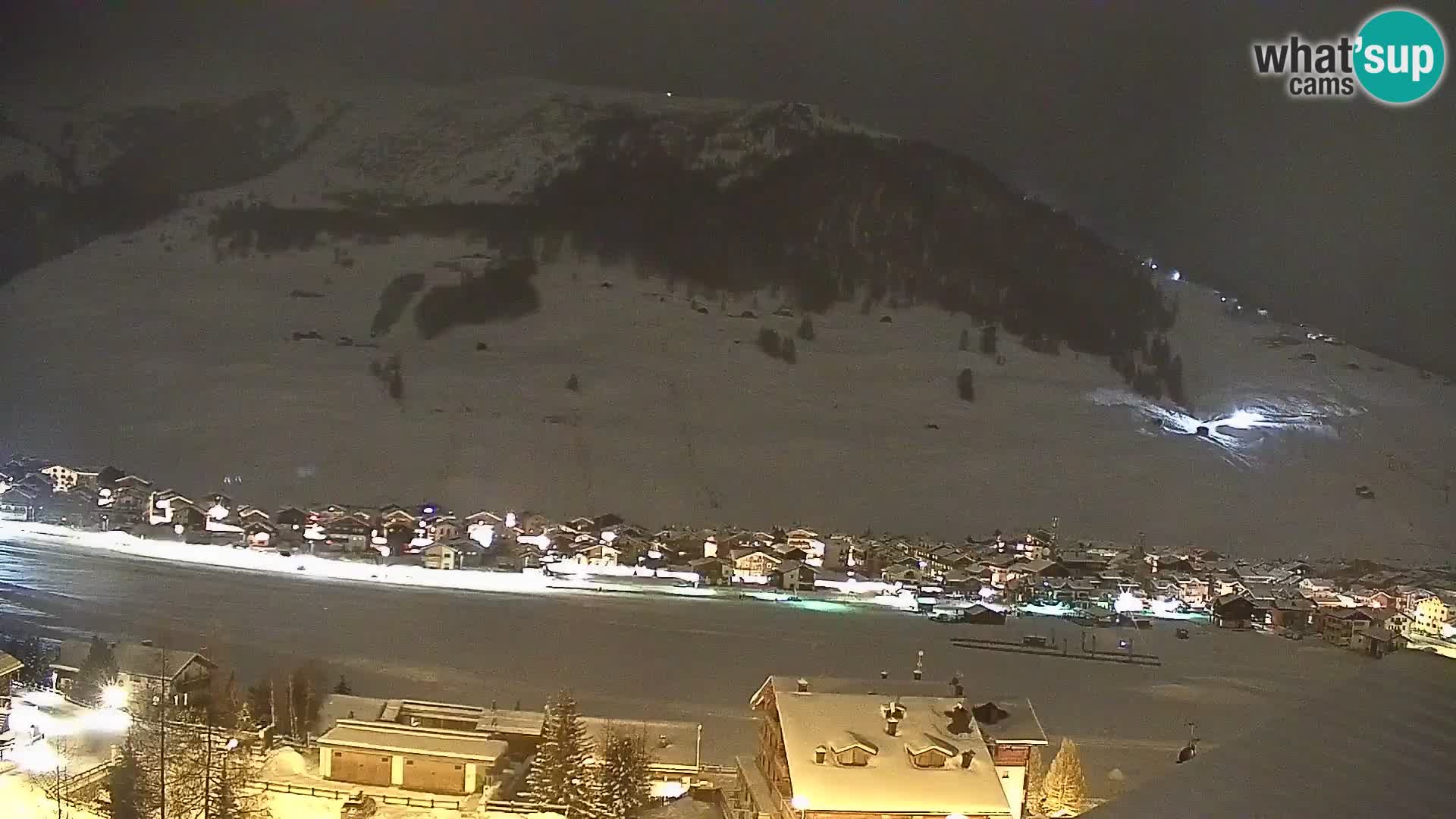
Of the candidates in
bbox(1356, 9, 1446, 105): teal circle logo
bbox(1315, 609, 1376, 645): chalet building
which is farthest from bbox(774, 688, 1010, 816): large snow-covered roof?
bbox(1356, 9, 1446, 105): teal circle logo

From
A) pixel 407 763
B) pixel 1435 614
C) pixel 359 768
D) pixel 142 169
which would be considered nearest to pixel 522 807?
pixel 407 763

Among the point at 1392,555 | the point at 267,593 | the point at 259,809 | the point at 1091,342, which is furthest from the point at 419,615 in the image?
the point at 1091,342

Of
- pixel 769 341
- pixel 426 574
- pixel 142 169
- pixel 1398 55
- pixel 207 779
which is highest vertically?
pixel 142 169

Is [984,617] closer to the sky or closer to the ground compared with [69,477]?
closer to the ground

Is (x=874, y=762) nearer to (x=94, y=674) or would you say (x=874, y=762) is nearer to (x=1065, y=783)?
(x=1065, y=783)

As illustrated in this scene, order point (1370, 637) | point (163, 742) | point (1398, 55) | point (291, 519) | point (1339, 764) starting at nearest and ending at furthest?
1. point (1339, 764)
2. point (163, 742)
3. point (1398, 55)
4. point (1370, 637)
5. point (291, 519)

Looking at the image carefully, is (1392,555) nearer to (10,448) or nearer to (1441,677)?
(1441,677)

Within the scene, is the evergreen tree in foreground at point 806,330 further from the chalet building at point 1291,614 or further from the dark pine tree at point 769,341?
the chalet building at point 1291,614
